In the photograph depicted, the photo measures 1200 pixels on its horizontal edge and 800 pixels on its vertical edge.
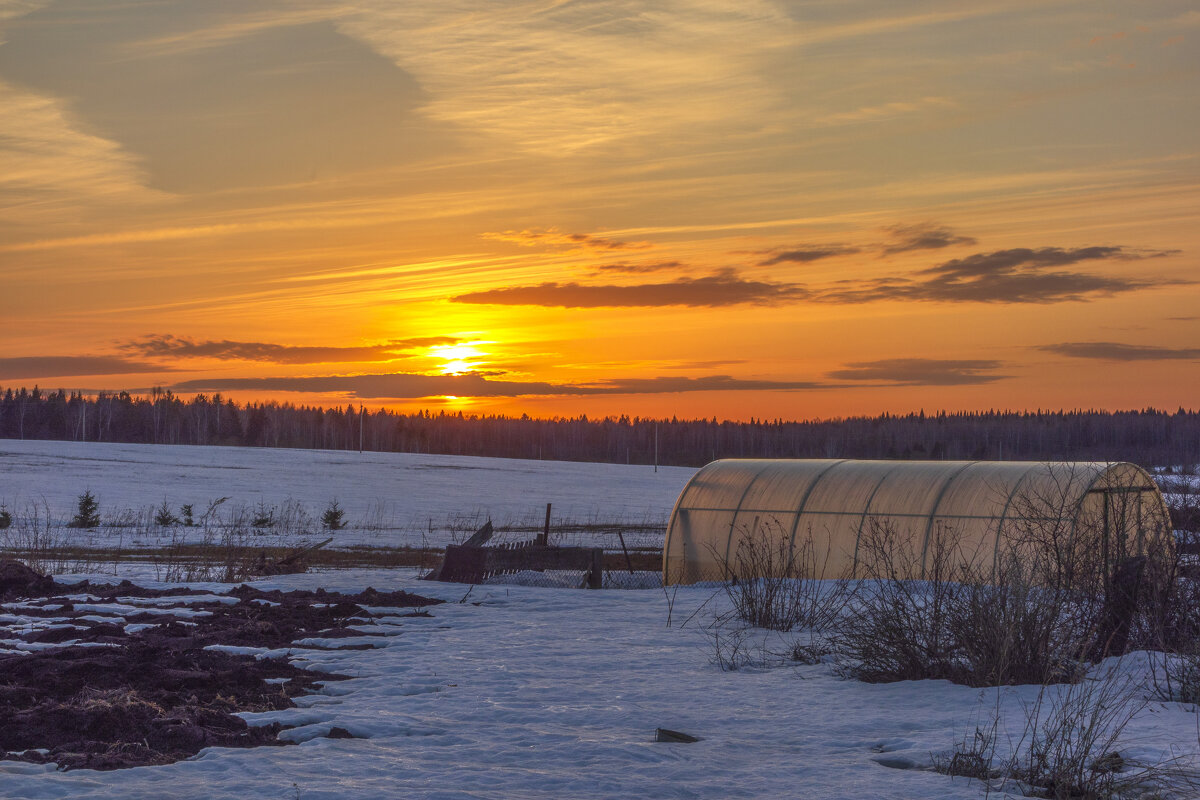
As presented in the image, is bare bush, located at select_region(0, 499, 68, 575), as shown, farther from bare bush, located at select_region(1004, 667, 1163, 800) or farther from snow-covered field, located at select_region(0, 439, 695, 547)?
bare bush, located at select_region(1004, 667, 1163, 800)

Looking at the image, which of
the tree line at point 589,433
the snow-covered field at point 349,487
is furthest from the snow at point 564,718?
the tree line at point 589,433

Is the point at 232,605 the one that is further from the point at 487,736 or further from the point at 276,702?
the point at 487,736

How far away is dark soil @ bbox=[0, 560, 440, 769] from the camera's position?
24.2 feet

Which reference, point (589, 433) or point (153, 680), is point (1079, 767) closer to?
point (153, 680)

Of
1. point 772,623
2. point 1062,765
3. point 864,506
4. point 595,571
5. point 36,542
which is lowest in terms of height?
point 36,542

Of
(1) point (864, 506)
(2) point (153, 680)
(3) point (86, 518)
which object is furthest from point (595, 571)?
(3) point (86, 518)

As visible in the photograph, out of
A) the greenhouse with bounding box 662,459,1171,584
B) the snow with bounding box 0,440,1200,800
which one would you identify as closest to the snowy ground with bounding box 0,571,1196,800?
the snow with bounding box 0,440,1200,800

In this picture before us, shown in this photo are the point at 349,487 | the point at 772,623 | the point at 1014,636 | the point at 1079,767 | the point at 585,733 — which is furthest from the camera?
the point at 349,487

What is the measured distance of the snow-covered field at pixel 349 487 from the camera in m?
43.4

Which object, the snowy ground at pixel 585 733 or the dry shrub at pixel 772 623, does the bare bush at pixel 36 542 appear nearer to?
the snowy ground at pixel 585 733

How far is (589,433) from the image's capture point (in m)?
197

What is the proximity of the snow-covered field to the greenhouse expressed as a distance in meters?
12.4

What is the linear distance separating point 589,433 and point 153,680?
188 m

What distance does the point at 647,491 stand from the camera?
7062 cm
